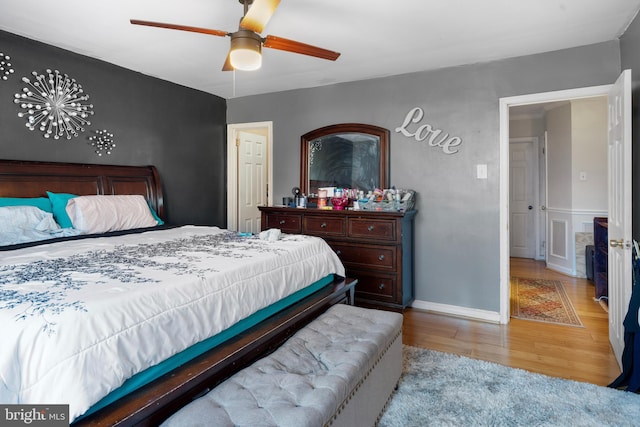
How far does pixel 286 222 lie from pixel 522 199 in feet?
15.3

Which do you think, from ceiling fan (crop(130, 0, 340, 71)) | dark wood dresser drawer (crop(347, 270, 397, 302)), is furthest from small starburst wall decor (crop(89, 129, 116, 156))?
dark wood dresser drawer (crop(347, 270, 397, 302))

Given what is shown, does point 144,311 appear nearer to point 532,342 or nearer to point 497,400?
point 497,400

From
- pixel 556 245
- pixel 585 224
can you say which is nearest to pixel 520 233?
pixel 556 245

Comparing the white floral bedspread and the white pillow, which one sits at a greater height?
the white pillow

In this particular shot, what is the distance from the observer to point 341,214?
395 cm

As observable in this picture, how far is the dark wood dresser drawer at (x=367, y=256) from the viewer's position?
12.2ft

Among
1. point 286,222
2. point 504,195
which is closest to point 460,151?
point 504,195

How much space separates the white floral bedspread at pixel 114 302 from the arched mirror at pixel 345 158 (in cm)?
180

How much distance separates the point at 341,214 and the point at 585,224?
3706mm

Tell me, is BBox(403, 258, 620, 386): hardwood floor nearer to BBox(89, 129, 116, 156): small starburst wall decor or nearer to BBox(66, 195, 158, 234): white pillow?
BBox(66, 195, 158, 234): white pillow

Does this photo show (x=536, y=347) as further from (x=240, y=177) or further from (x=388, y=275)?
(x=240, y=177)

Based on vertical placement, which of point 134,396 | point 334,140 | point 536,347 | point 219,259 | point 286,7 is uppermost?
point 286,7

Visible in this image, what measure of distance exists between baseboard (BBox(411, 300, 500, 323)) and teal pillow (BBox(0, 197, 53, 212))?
3479mm

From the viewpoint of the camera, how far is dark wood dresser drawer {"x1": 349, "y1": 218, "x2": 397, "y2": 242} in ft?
12.1
